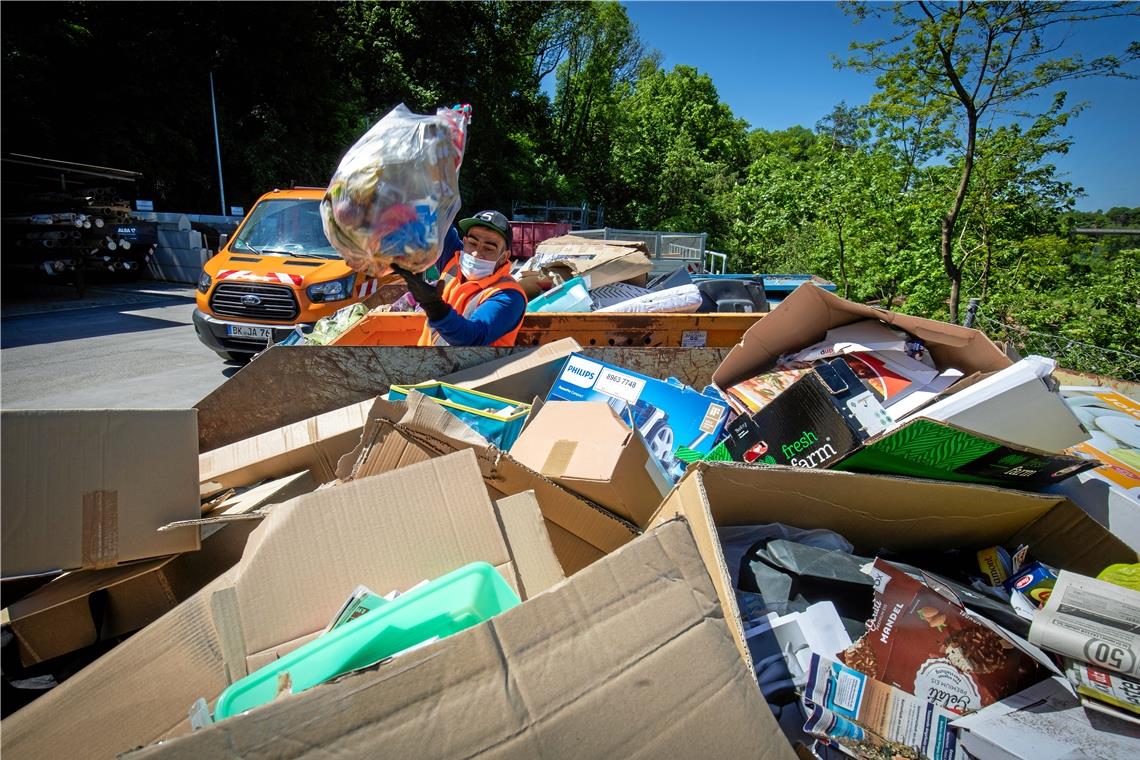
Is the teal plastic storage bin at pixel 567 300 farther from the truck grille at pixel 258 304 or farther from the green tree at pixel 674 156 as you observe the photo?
the green tree at pixel 674 156

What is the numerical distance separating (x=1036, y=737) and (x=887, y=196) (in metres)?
11.3

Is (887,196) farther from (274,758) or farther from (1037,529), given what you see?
(274,758)

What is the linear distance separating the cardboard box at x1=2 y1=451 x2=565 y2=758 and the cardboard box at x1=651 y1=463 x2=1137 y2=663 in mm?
545

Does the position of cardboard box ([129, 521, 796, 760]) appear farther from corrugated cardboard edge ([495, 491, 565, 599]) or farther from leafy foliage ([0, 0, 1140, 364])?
leafy foliage ([0, 0, 1140, 364])

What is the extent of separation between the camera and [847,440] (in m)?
1.78

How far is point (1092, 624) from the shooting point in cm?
123

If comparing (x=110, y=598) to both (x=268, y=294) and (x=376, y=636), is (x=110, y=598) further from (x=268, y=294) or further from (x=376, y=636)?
(x=268, y=294)

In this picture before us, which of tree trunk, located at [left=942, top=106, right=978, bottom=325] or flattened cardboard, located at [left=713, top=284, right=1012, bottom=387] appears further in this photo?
tree trunk, located at [left=942, top=106, right=978, bottom=325]

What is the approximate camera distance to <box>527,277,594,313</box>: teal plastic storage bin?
12.1 feet

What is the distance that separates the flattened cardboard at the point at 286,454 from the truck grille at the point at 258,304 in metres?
3.55

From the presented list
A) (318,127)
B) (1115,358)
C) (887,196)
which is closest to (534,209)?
(318,127)

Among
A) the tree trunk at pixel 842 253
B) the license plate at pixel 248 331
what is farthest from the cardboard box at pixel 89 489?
the tree trunk at pixel 842 253

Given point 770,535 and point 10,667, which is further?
point 770,535

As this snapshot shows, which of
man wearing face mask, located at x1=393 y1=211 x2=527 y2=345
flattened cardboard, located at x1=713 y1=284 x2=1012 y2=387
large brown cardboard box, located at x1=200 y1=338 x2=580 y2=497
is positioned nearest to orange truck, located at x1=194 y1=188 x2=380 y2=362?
man wearing face mask, located at x1=393 y1=211 x2=527 y2=345
